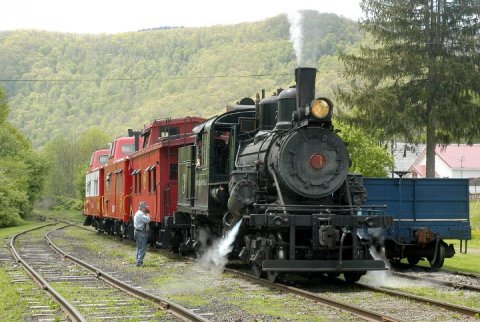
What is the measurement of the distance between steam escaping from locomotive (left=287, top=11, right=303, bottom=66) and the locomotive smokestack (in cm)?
332

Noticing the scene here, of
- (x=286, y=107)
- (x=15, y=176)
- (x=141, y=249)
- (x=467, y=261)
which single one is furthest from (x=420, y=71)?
(x=15, y=176)

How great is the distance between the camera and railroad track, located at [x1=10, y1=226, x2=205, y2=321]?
979 cm

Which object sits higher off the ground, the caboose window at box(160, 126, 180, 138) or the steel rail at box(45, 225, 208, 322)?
the caboose window at box(160, 126, 180, 138)

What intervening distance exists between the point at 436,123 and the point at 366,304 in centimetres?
1794

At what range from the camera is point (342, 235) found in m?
12.5

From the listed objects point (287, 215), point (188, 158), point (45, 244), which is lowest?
point (45, 244)

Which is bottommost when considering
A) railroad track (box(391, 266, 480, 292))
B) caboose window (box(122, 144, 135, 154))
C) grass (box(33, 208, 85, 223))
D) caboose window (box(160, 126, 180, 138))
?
grass (box(33, 208, 85, 223))

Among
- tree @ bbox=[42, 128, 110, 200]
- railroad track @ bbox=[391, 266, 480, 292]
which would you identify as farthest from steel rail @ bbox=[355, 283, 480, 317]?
tree @ bbox=[42, 128, 110, 200]

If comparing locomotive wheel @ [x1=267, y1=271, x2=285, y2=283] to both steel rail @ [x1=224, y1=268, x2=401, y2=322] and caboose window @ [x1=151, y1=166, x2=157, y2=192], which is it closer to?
steel rail @ [x1=224, y1=268, x2=401, y2=322]

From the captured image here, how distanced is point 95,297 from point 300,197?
3.96m

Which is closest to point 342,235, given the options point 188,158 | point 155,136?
point 188,158

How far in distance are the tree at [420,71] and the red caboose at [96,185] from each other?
38.9 feet

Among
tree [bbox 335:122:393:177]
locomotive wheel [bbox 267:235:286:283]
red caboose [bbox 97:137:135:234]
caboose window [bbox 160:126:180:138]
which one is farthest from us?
tree [bbox 335:122:393:177]

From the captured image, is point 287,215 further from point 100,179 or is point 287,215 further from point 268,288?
point 100,179
